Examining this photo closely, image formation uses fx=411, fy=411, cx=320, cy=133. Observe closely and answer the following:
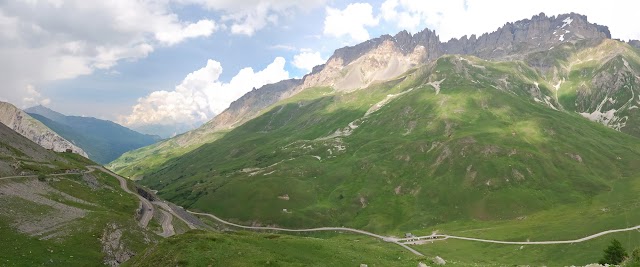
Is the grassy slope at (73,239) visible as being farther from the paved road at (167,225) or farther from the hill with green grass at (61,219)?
the paved road at (167,225)

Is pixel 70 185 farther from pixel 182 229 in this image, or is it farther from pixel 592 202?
pixel 592 202

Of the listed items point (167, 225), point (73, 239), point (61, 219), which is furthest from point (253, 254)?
point (167, 225)

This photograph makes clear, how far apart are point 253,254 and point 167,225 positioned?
79.9 m

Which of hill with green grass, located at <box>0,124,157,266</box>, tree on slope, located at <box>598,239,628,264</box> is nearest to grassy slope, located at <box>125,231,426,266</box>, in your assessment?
hill with green grass, located at <box>0,124,157,266</box>

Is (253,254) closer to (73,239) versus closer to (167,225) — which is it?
(73,239)

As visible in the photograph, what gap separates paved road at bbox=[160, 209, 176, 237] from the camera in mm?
113688

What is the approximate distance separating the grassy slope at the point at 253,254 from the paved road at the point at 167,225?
187 ft

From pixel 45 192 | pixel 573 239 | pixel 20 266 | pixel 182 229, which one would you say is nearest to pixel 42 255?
pixel 20 266

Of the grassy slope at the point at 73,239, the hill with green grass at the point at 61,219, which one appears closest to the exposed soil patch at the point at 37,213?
the hill with green grass at the point at 61,219

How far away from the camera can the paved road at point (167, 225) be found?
114 m

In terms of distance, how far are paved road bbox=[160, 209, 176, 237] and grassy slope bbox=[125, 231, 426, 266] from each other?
57122 mm

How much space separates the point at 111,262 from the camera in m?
80.6

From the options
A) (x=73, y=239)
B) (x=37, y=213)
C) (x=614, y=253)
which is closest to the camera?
(x=614, y=253)

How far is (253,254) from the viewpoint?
175 feet
